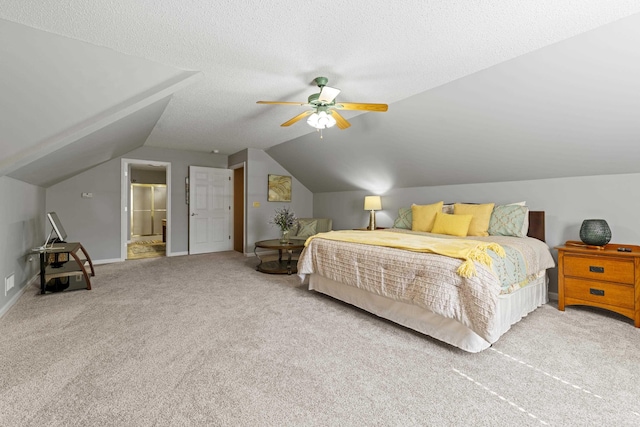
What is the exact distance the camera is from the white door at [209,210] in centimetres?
601

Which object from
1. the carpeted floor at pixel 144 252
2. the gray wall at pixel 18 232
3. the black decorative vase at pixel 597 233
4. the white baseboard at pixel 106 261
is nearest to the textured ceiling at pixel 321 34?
the black decorative vase at pixel 597 233

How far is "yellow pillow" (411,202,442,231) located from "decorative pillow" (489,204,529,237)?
0.69m

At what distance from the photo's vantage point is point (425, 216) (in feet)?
13.3

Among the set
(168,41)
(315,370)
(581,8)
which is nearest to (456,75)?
(581,8)

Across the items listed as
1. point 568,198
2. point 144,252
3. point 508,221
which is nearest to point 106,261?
point 144,252

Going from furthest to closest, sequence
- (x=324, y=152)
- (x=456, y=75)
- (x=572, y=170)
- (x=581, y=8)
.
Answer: (x=324, y=152) < (x=572, y=170) < (x=456, y=75) < (x=581, y=8)

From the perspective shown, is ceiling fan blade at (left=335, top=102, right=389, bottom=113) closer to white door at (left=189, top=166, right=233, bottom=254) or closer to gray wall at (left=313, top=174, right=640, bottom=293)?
gray wall at (left=313, top=174, right=640, bottom=293)

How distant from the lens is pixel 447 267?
216cm

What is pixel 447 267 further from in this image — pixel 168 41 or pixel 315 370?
pixel 168 41

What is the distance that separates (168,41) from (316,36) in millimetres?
1119

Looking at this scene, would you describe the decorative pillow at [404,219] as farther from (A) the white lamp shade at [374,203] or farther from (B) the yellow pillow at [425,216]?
(A) the white lamp shade at [374,203]

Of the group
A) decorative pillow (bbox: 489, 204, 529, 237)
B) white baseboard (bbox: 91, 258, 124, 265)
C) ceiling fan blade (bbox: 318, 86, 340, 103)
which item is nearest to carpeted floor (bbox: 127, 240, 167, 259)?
white baseboard (bbox: 91, 258, 124, 265)

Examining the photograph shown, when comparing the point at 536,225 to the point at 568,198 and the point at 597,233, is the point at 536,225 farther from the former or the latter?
the point at 597,233

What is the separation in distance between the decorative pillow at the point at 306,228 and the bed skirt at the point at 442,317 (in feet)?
8.18
